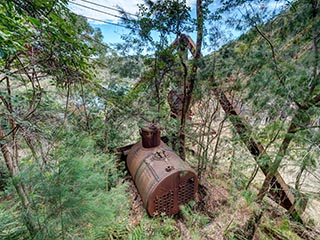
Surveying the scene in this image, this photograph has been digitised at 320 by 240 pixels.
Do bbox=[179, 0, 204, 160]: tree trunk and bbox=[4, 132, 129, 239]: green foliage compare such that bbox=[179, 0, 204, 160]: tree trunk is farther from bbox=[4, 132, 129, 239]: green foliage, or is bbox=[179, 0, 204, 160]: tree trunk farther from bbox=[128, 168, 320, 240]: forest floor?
bbox=[4, 132, 129, 239]: green foliage

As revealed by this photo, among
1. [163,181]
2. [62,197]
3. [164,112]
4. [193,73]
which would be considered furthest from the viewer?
[164,112]

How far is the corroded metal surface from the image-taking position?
7.77 ft

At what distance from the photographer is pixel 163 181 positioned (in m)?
2.34

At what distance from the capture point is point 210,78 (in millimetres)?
2527

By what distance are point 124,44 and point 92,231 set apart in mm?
2488

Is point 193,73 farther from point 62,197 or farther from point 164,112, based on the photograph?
point 62,197

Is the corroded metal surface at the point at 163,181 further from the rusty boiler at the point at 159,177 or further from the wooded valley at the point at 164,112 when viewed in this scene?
the wooded valley at the point at 164,112

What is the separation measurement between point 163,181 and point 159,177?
82 mm

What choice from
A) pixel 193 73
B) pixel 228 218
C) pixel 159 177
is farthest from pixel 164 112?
pixel 228 218

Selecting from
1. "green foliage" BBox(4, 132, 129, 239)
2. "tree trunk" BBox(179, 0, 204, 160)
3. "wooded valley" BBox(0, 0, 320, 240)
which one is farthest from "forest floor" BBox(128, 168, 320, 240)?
"green foliage" BBox(4, 132, 129, 239)

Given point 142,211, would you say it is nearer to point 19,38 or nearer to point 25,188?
point 25,188

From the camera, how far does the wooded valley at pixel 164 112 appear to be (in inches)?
47.6

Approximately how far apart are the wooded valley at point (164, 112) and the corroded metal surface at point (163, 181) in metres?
0.20


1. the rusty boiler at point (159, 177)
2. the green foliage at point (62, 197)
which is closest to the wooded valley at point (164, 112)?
the green foliage at point (62, 197)
